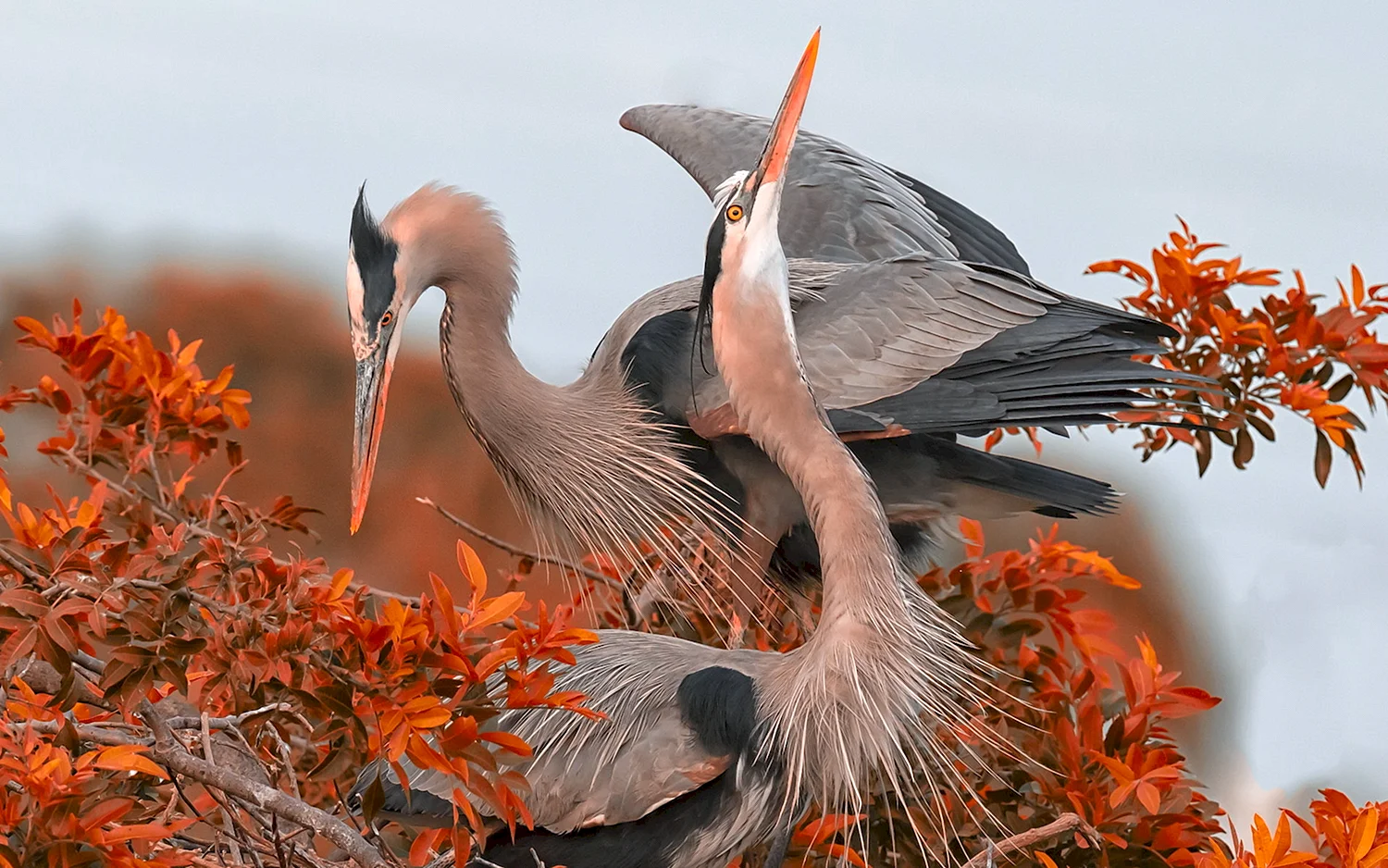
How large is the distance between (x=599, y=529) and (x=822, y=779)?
1.10 metres

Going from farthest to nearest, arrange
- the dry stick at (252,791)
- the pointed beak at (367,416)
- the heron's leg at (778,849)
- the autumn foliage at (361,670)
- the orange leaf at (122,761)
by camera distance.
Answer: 1. the pointed beak at (367,416)
2. the heron's leg at (778,849)
3. the dry stick at (252,791)
4. the autumn foliage at (361,670)
5. the orange leaf at (122,761)

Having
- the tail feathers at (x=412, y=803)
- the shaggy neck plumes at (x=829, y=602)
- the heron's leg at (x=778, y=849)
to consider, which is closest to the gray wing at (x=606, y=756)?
the tail feathers at (x=412, y=803)

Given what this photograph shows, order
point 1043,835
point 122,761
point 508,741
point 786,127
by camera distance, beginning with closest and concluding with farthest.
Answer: point 122,761
point 508,741
point 1043,835
point 786,127

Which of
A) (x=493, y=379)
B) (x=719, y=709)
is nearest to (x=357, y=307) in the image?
(x=493, y=379)

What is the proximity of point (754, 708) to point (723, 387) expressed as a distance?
0.88 m

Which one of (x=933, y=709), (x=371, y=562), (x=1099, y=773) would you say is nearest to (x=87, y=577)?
(x=933, y=709)

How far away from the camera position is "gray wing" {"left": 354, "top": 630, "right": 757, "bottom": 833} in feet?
6.42

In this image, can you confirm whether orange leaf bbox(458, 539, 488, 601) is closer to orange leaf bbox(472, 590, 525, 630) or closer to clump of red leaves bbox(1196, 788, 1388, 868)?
orange leaf bbox(472, 590, 525, 630)

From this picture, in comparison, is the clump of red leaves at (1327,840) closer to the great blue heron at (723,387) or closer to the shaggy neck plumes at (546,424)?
the great blue heron at (723,387)

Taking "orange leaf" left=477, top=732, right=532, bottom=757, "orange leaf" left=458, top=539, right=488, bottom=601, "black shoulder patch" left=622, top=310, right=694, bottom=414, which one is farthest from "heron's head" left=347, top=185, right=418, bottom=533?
"orange leaf" left=477, top=732, right=532, bottom=757

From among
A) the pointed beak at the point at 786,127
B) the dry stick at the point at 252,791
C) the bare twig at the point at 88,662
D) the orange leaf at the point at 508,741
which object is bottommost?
the dry stick at the point at 252,791

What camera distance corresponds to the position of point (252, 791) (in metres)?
1.63

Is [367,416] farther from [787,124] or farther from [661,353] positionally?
[787,124]

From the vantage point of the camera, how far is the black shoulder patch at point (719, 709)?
1975 mm
